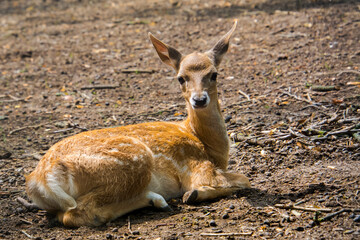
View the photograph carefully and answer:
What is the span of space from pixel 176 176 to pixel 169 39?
5.31 meters

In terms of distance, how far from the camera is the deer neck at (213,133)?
4.86 m

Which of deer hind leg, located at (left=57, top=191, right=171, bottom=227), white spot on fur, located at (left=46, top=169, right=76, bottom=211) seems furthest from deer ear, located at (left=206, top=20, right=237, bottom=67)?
white spot on fur, located at (left=46, top=169, right=76, bottom=211)

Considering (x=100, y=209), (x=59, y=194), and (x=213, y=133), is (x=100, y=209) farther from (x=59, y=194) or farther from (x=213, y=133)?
(x=213, y=133)

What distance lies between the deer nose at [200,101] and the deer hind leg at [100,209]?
952 millimetres

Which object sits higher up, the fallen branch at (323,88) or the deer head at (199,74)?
the deer head at (199,74)

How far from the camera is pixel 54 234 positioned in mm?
3850

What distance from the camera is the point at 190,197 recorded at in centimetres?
426

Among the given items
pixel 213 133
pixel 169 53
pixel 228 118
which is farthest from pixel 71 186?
pixel 228 118

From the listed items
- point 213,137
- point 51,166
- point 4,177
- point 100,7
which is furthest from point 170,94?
point 100,7

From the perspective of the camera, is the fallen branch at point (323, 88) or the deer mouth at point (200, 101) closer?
the deer mouth at point (200, 101)

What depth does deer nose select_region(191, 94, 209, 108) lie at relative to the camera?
14.5 feet

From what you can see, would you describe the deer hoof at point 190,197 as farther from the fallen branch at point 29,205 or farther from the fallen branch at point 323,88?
the fallen branch at point 323,88

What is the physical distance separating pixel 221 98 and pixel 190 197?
2840 millimetres

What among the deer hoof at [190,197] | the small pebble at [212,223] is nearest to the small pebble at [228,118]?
the deer hoof at [190,197]
